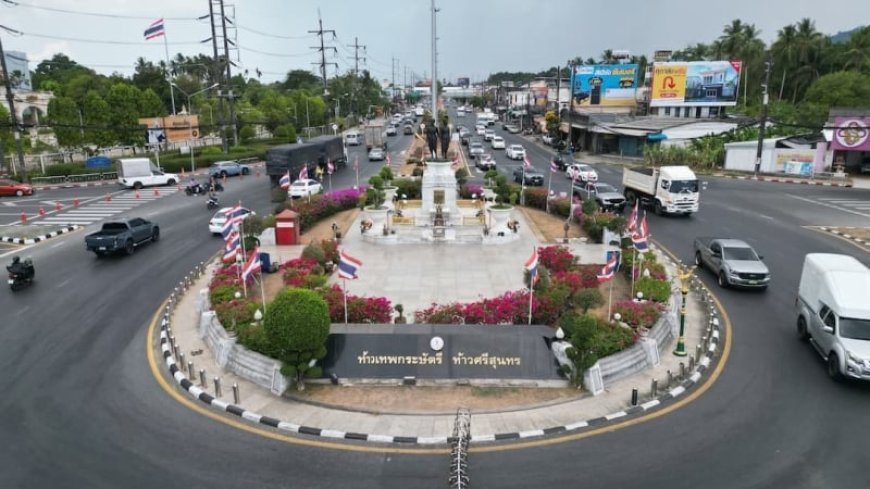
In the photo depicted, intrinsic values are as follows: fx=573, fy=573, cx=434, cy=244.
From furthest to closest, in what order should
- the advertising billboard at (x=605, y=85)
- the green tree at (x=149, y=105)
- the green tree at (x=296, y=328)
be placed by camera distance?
the advertising billboard at (x=605, y=85)
the green tree at (x=149, y=105)
the green tree at (x=296, y=328)

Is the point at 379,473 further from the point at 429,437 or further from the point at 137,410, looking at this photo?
the point at 137,410

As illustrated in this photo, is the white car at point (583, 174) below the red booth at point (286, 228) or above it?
above

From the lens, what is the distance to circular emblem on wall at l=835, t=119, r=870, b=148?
45.3 metres

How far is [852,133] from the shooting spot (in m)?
46.0

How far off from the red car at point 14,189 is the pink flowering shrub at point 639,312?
45.7 metres

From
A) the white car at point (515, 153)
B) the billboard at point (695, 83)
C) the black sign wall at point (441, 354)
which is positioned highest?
the billboard at point (695, 83)

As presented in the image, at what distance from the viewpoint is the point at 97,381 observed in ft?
49.5

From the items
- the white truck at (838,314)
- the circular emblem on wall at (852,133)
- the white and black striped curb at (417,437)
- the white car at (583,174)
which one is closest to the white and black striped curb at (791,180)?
the circular emblem on wall at (852,133)

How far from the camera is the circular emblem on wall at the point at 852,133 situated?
45.3 meters

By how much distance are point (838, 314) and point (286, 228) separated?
22.0 metres

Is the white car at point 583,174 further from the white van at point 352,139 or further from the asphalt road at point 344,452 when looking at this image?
the white van at point 352,139

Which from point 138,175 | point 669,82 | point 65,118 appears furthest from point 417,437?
point 669,82

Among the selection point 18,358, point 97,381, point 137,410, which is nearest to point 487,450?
point 137,410

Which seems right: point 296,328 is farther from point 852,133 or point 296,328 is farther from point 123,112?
point 123,112
